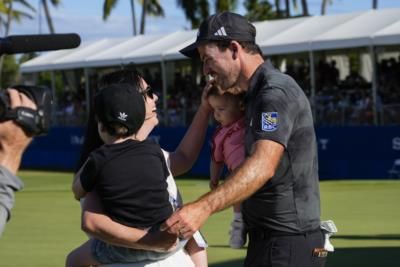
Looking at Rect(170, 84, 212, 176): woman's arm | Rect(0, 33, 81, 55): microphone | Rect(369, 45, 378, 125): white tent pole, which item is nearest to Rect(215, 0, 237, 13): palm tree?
Rect(369, 45, 378, 125): white tent pole

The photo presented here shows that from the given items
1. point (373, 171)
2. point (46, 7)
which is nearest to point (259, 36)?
point (373, 171)

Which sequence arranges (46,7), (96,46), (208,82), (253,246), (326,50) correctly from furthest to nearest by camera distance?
1. (46,7)
2. (96,46)
3. (326,50)
4. (208,82)
5. (253,246)

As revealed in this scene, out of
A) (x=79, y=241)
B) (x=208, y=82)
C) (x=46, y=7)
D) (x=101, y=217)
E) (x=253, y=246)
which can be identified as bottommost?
(x=46, y=7)

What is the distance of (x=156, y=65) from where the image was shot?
3559 centimetres

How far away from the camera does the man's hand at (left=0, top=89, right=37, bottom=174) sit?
318 centimetres

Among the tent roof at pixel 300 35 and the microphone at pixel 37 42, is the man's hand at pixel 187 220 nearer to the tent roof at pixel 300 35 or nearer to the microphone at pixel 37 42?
the microphone at pixel 37 42

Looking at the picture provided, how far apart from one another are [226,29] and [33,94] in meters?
1.88

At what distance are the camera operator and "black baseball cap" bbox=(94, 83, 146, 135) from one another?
1259mm

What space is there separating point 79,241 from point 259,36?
19063mm

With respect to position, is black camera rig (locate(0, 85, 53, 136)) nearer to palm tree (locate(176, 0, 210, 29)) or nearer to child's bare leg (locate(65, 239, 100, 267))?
child's bare leg (locate(65, 239, 100, 267))

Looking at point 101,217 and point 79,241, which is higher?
point 101,217

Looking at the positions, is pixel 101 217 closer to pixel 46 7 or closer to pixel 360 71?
pixel 360 71

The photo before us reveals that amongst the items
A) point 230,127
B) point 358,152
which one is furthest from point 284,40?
point 230,127

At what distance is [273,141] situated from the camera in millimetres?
4672
